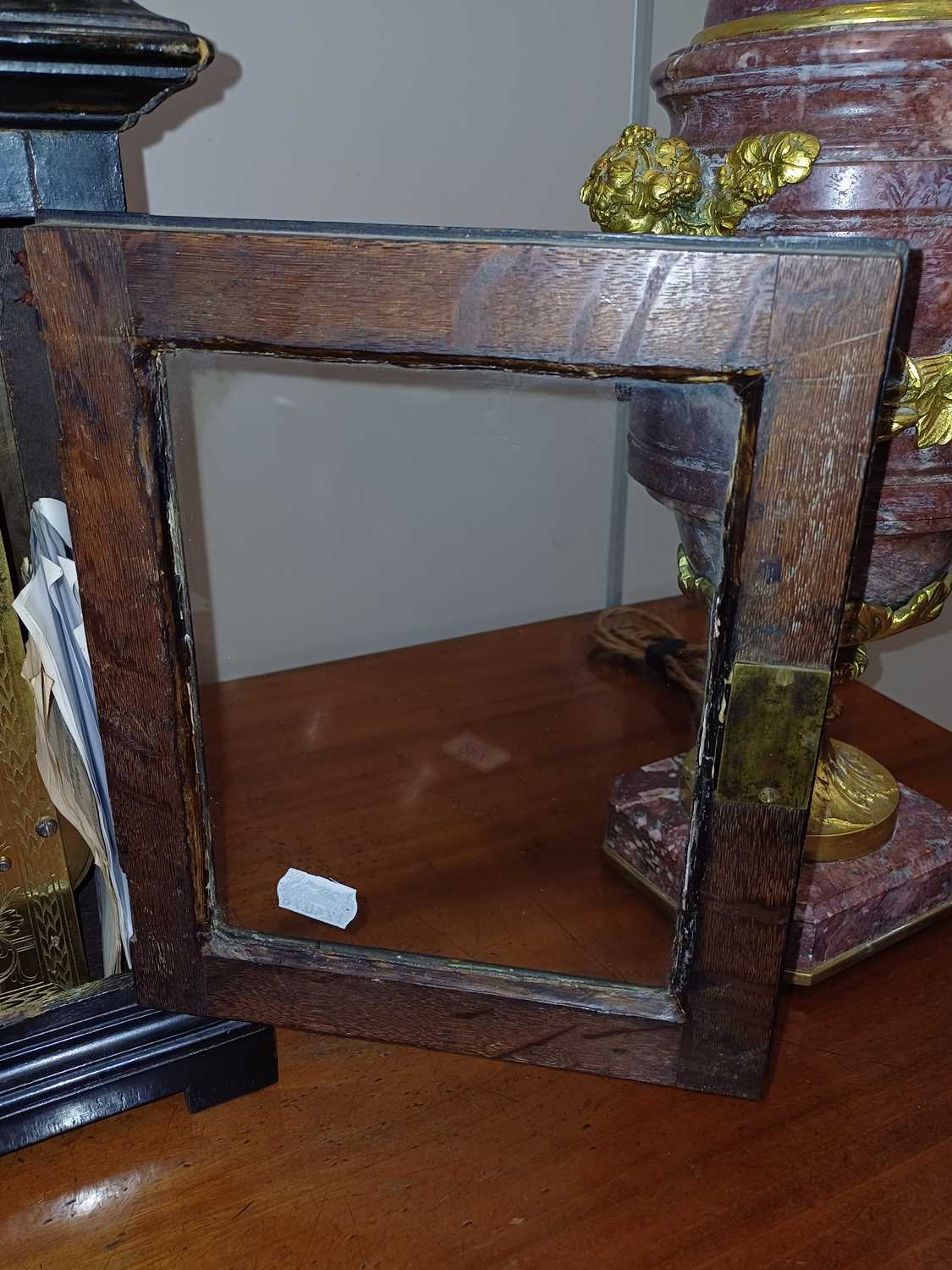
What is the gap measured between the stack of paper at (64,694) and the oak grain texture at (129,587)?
5cm

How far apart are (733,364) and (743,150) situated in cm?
18

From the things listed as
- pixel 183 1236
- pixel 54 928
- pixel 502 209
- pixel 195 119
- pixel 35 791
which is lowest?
pixel 183 1236

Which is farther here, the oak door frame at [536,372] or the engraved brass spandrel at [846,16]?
the engraved brass spandrel at [846,16]

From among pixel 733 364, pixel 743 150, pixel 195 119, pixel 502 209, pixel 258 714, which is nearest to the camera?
pixel 733 364

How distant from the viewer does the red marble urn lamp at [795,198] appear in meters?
0.56

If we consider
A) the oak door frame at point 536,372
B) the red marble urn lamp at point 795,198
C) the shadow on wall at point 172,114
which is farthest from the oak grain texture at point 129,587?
the shadow on wall at point 172,114

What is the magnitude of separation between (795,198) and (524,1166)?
0.63 meters

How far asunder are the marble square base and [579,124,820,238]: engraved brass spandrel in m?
0.33

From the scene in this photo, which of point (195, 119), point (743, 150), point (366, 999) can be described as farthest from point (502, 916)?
point (195, 119)

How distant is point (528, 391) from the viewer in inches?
21.8

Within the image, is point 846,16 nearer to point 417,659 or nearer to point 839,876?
point 417,659

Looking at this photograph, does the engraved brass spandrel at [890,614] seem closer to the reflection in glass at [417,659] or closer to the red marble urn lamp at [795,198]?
the red marble urn lamp at [795,198]

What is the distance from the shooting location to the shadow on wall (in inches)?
41.1

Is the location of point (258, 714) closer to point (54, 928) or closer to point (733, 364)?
point (54, 928)
